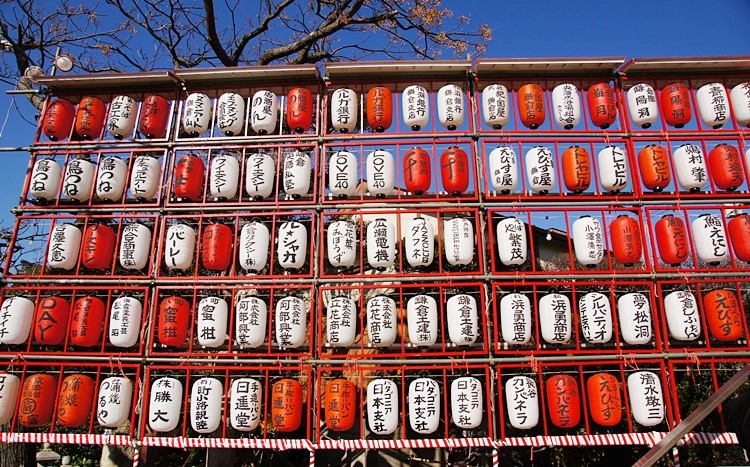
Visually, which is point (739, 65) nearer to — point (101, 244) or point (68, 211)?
point (101, 244)

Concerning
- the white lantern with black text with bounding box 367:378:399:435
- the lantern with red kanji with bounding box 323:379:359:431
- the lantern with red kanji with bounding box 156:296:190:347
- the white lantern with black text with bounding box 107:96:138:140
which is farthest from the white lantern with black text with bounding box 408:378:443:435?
the white lantern with black text with bounding box 107:96:138:140

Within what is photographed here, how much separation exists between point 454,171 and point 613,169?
10.5ft

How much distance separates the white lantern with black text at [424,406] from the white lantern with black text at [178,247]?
5.13 metres

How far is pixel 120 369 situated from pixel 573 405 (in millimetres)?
8317

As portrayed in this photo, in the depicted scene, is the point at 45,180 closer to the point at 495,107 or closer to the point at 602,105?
the point at 495,107

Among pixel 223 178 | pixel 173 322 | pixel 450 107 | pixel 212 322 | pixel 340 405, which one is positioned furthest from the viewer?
pixel 450 107

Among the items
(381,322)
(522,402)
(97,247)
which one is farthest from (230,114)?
(522,402)

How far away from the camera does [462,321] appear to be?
8.88 m

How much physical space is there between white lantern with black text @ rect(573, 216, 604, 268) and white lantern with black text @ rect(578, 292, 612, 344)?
0.74m

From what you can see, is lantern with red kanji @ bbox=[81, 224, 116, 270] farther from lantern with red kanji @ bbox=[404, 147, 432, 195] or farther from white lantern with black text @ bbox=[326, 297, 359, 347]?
lantern with red kanji @ bbox=[404, 147, 432, 195]

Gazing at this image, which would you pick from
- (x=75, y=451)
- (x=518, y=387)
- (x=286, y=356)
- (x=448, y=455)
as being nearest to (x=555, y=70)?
(x=518, y=387)

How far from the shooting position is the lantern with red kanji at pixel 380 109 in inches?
409

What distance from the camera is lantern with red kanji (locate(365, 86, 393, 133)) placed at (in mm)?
10398

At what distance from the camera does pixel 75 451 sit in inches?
568
